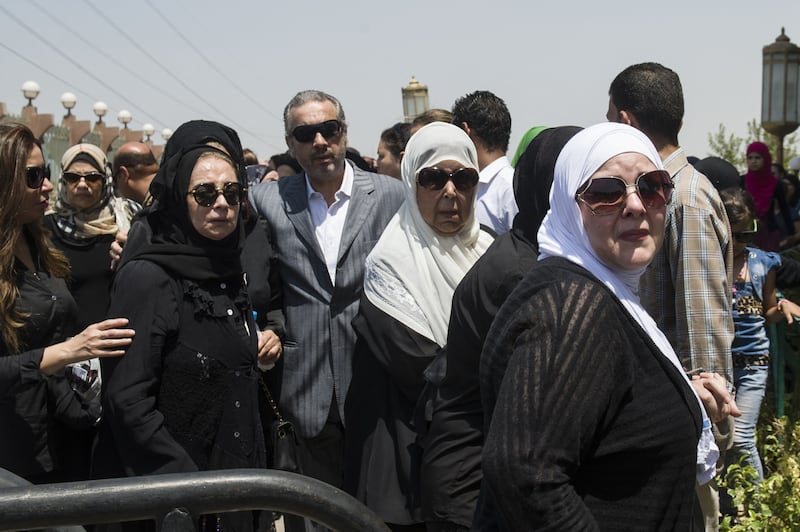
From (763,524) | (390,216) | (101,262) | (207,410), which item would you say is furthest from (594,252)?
(101,262)

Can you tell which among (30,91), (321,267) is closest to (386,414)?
(321,267)

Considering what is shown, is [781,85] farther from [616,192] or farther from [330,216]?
[616,192]

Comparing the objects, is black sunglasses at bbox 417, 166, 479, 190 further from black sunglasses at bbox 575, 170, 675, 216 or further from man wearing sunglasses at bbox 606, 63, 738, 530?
black sunglasses at bbox 575, 170, 675, 216

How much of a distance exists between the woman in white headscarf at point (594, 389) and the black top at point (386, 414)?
1.31 m

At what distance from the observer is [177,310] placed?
3.50 m

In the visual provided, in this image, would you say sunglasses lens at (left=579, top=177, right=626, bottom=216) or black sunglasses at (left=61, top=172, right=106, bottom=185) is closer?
sunglasses lens at (left=579, top=177, right=626, bottom=216)

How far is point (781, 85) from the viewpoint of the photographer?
13805 mm

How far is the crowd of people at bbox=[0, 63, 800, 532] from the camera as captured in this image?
2.02 metres

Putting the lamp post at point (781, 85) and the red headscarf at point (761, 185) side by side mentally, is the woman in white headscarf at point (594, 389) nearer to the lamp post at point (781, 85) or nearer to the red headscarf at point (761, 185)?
the red headscarf at point (761, 185)

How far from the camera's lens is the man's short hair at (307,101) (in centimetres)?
492

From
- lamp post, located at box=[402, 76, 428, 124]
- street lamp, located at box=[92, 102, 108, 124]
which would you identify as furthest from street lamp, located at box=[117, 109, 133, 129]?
lamp post, located at box=[402, 76, 428, 124]

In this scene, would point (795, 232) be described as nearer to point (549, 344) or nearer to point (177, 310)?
point (177, 310)

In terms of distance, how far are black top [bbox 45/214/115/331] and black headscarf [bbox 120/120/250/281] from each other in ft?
3.21

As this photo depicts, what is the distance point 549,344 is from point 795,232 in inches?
343
